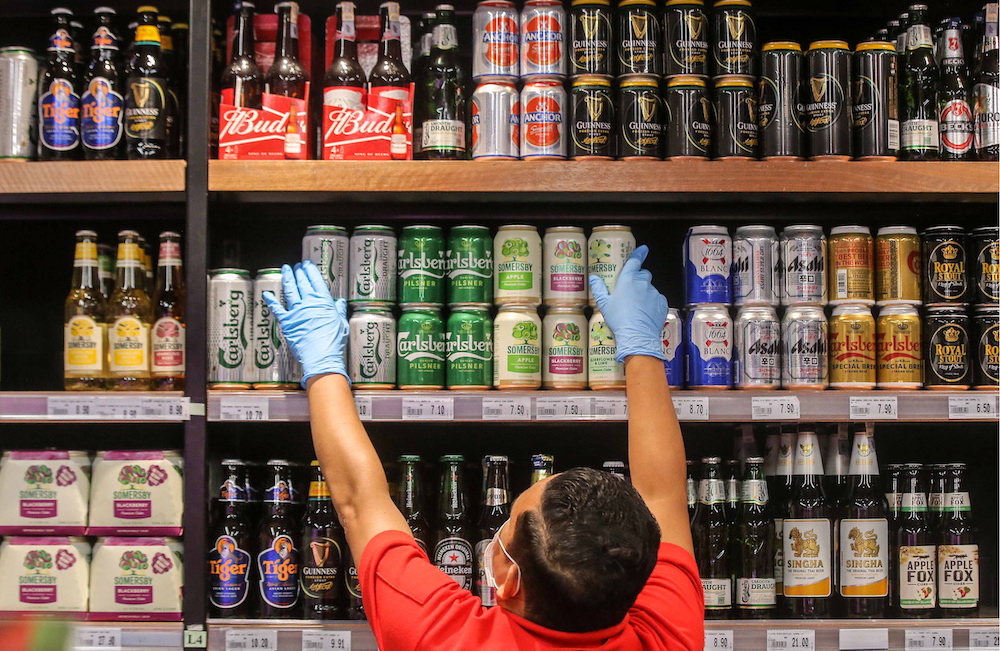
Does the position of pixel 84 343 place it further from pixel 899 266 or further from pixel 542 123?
pixel 899 266

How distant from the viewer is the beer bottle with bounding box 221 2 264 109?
2186 mm

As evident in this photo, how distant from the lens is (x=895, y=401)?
2.09 meters

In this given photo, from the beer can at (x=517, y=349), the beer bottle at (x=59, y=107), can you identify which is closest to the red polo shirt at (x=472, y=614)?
the beer can at (x=517, y=349)

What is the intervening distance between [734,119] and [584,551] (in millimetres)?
1244

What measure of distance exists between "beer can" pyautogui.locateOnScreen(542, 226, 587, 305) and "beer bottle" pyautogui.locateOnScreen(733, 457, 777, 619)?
0.57 meters

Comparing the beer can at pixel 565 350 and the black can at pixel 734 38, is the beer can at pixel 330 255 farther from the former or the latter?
the black can at pixel 734 38

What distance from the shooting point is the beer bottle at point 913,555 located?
2.13 m

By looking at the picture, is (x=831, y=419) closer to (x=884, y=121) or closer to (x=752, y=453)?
(x=752, y=453)

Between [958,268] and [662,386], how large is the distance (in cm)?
80

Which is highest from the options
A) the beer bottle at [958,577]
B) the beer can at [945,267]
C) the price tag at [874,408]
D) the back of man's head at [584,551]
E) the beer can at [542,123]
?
the beer can at [542,123]

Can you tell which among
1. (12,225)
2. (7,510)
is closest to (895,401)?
(7,510)

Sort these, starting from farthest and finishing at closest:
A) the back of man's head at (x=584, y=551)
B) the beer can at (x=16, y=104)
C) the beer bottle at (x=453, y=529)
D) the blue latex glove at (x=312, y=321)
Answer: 1. the beer can at (x=16, y=104)
2. the beer bottle at (x=453, y=529)
3. the blue latex glove at (x=312, y=321)
4. the back of man's head at (x=584, y=551)

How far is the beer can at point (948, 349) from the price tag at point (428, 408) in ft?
3.66

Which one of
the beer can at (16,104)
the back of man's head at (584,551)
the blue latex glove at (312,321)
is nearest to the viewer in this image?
the back of man's head at (584,551)
